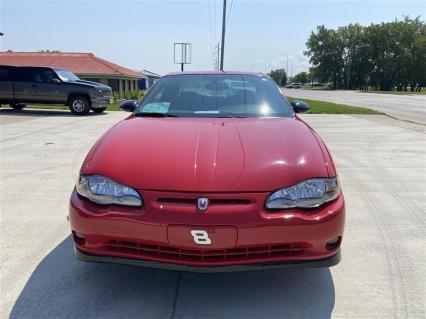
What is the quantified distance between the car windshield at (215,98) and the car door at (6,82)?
42.0ft

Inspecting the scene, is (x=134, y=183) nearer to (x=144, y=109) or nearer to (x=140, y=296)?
(x=140, y=296)

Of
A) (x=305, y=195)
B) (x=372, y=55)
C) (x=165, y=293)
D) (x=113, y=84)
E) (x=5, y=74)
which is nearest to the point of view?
(x=305, y=195)

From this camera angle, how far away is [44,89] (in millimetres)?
14820

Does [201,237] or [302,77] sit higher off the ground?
[302,77]

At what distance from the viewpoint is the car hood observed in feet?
7.93

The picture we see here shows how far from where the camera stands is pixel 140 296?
2703 mm

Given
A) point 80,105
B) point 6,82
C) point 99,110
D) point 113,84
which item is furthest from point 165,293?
point 113,84

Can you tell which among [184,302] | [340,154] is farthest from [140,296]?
[340,154]

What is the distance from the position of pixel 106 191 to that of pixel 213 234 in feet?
2.44

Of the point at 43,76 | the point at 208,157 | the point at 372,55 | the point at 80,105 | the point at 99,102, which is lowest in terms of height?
the point at 80,105

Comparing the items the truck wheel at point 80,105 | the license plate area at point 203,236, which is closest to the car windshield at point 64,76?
the truck wheel at point 80,105

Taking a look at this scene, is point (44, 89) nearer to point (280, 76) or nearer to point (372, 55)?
point (372, 55)

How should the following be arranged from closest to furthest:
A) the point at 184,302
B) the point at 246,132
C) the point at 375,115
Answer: the point at 184,302 → the point at 246,132 → the point at 375,115

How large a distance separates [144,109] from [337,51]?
3984 inches
